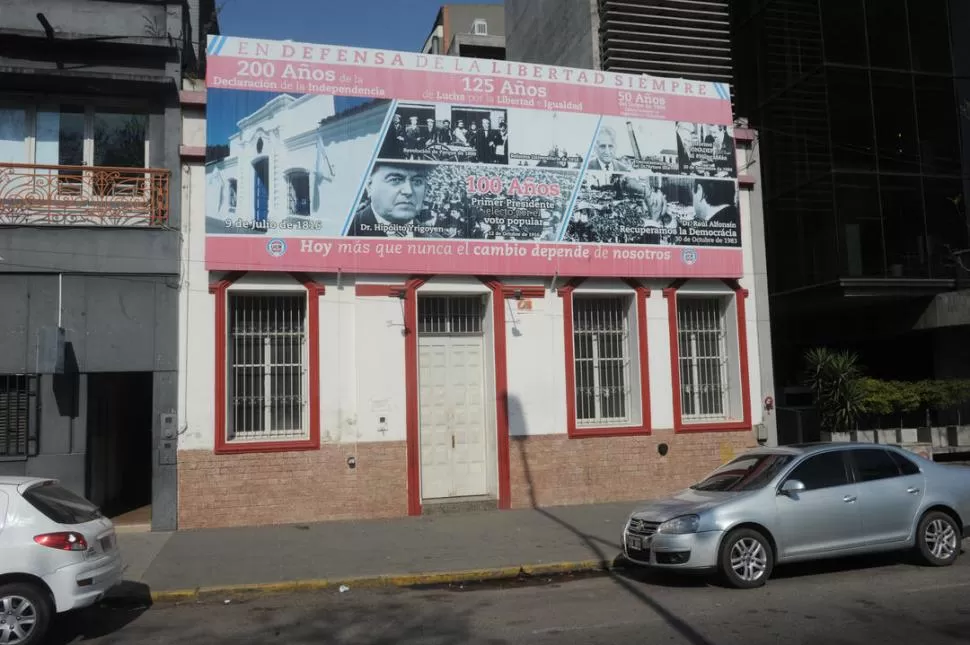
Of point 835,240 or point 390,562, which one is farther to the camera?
point 835,240

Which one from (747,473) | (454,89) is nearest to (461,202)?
(454,89)

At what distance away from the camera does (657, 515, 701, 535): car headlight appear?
823 cm

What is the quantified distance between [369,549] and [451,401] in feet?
11.6

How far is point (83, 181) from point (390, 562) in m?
7.15

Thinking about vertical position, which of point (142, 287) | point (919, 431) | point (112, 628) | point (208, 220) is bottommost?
point (112, 628)

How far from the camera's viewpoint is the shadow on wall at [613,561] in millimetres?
6846

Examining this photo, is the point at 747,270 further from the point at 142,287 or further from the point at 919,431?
the point at 142,287

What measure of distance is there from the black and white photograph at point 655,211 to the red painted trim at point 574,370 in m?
0.86

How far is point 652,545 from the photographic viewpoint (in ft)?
27.7

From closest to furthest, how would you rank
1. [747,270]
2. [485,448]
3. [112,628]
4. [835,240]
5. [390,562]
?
1. [112,628]
2. [390,562]
3. [485,448]
4. [747,270]
5. [835,240]

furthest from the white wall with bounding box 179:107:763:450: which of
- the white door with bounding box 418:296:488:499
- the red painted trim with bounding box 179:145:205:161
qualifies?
the white door with bounding box 418:296:488:499

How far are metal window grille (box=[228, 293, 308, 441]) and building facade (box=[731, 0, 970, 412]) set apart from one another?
12236 millimetres

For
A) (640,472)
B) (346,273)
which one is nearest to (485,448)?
(640,472)

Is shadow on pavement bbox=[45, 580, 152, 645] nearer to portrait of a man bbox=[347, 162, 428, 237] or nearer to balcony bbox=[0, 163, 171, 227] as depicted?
balcony bbox=[0, 163, 171, 227]
